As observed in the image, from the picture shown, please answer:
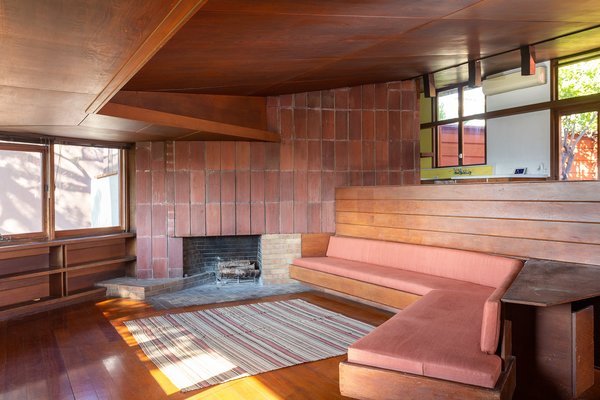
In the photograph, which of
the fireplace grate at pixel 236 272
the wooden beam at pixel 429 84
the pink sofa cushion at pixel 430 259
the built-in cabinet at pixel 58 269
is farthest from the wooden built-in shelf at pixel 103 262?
the wooden beam at pixel 429 84

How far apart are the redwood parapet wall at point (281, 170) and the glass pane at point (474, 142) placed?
362 centimetres

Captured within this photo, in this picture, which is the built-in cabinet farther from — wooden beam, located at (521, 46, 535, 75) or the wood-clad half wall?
wooden beam, located at (521, 46, 535, 75)

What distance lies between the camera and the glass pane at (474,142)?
9500mm

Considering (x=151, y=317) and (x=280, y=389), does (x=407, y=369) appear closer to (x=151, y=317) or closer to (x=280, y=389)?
(x=280, y=389)

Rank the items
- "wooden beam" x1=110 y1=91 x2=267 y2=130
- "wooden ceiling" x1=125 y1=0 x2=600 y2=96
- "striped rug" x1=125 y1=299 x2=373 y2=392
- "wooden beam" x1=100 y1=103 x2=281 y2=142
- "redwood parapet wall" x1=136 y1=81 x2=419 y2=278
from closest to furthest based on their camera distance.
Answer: "wooden ceiling" x1=125 y1=0 x2=600 y2=96 < "striped rug" x1=125 y1=299 x2=373 y2=392 < "wooden beam" x1=100 y1=103 x2=281 y2=142 < "wooden beam" x1=110 y1=91 x2=267 y2=130 < "redwood parapet wall" x1=136 y1=81 x2=419 y2=278

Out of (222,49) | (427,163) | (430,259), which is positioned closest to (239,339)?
(430,259)

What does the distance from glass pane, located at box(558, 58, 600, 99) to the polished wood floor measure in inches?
219

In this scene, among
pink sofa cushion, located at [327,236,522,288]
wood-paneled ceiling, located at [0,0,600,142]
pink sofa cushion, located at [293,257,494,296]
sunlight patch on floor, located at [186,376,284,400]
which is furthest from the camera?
pink sofa cushion, located at [293,257,494,296]

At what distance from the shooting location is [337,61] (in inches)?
181

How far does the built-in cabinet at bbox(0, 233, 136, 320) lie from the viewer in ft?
16.4

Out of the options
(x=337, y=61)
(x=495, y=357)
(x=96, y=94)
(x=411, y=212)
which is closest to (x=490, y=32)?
(x=337, y=61)

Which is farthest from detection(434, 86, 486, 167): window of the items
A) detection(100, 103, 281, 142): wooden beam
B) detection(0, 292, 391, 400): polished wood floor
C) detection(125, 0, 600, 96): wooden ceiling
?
detection(0, 292, 391, 400): polished wood floor

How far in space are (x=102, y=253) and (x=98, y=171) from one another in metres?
1.12

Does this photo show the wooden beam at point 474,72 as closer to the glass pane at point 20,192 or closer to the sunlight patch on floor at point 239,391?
the sunlight patch on floor at point 239,391
